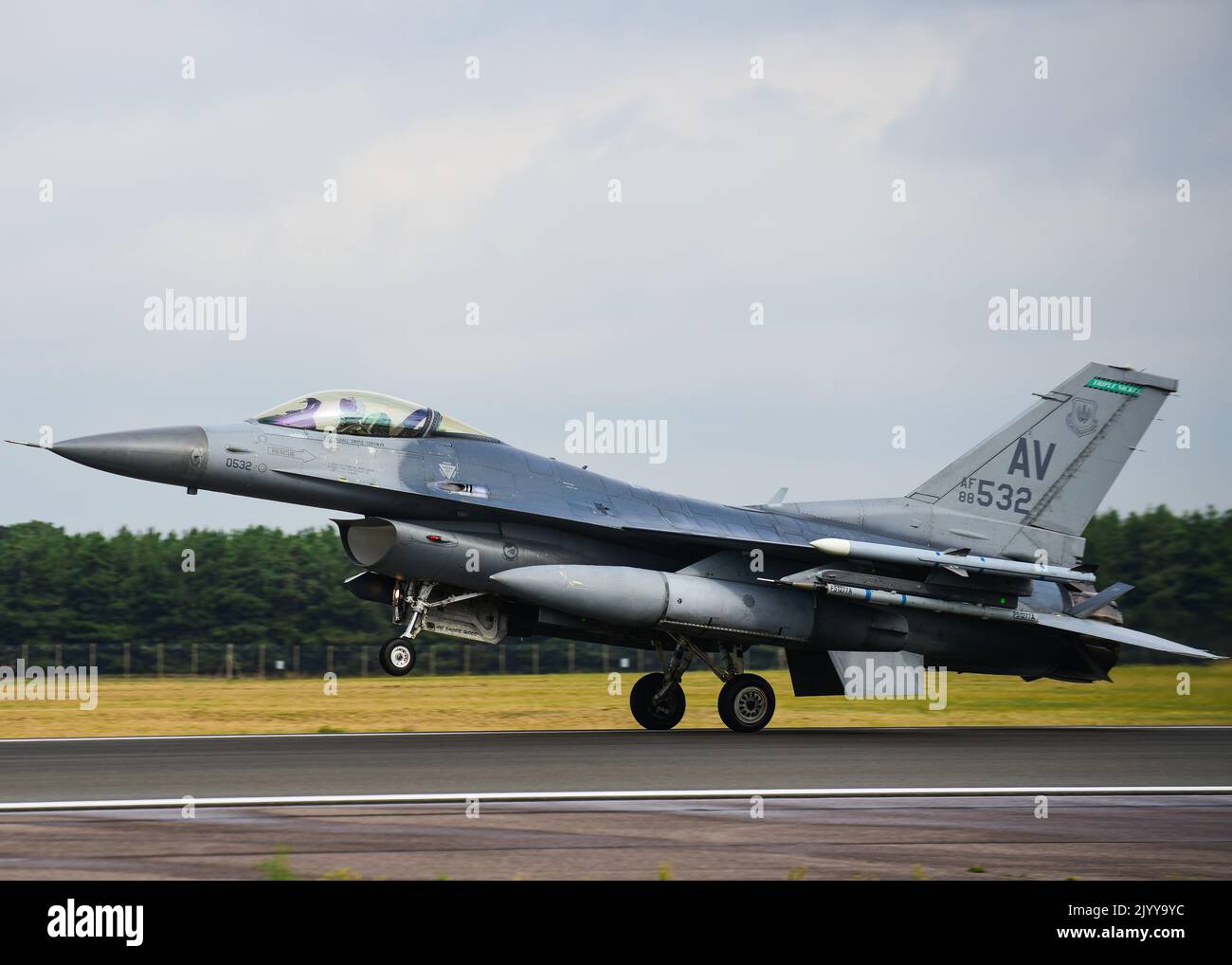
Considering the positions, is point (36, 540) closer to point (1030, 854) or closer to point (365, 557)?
point (365, 557)

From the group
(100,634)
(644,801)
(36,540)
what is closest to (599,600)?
(644,801)

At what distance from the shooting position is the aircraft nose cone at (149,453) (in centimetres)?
1653

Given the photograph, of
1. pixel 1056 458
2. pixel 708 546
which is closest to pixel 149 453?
pixel 708 546

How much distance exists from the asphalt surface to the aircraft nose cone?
316 centimetres

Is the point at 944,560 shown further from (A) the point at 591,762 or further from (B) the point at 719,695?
(A) the point at 591,762

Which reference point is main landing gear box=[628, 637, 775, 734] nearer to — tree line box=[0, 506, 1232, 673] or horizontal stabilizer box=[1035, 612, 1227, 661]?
horizontal stabilizer box=[1035, 612, 1227, 661]

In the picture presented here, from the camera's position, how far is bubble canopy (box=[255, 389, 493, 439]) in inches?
697

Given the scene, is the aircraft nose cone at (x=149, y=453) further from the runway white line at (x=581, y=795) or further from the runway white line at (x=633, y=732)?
the runway white line at (x=581, y=795)

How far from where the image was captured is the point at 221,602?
183 ft

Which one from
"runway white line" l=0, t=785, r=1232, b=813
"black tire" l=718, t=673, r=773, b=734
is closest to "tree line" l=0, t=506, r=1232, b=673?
"black tire" l=718, t=673, r=773, b=734

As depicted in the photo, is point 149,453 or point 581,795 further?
point 149,453

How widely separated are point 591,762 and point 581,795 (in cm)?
300

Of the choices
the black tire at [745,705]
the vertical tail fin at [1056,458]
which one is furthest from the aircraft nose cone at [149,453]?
the vertical tail fin at [1056,458]
